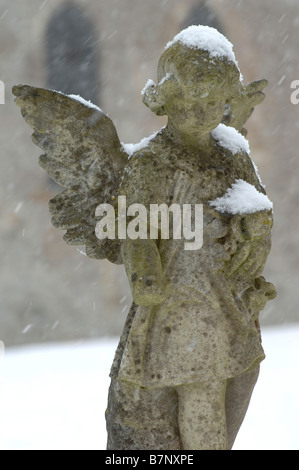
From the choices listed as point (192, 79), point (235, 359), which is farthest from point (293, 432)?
point (192, 79)

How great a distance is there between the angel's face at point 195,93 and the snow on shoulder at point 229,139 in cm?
12

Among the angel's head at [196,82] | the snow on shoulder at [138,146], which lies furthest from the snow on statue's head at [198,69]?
the snow on shoulder at [138,146]

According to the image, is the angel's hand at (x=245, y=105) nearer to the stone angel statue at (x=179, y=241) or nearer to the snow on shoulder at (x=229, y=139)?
the snow on shoulder at (x=229, y=139)

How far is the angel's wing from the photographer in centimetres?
198

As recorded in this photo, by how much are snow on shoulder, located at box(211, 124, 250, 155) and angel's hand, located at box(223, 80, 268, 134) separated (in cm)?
14

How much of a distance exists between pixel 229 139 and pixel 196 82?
0.31m

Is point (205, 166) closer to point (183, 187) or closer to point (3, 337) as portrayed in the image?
point (183, 187)

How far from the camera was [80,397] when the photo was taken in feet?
13.4

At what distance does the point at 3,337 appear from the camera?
5.45m

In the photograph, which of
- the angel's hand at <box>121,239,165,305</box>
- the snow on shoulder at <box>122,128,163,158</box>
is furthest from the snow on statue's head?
the angel's hand at <box>121,239,165,305</box>

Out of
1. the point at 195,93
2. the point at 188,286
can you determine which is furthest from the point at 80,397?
the point at 195,93

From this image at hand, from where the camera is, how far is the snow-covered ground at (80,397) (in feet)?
11.0

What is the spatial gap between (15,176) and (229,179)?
3.55 meters

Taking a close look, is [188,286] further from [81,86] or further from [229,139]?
[81,86]
